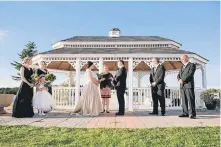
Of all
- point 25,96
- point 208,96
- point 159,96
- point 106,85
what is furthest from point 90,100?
point 208,96

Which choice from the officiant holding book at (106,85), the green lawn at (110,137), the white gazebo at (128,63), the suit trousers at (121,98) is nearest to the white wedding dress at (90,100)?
the suit trousers at (121,98)

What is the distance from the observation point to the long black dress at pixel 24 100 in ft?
33.7

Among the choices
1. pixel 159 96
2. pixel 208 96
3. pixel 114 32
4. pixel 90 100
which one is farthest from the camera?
pixel 114 32

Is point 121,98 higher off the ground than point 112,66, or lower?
lower

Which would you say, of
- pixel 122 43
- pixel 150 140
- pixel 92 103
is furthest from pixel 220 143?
pixel 122 43

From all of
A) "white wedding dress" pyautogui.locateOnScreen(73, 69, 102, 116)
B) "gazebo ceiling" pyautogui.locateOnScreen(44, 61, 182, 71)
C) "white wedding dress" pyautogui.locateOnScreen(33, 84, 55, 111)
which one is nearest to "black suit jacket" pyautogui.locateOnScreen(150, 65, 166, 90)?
"white wedding dress" pyautogui.locateOnScreen(73, 69, 102, 116)

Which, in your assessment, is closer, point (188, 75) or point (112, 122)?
point (112, 122)

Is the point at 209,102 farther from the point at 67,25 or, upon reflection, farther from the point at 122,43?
the point at 67,25

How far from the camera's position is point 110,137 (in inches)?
240

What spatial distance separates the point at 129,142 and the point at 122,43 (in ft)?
43.7

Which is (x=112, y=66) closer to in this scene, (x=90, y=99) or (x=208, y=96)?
(x=208, y=96)

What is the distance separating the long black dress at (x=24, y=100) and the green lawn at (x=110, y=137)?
9.96 ft

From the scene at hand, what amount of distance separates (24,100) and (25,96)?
0.15m

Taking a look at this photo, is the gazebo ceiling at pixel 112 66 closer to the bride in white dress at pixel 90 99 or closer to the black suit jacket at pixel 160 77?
the bride in white dress at pixel 90 99
